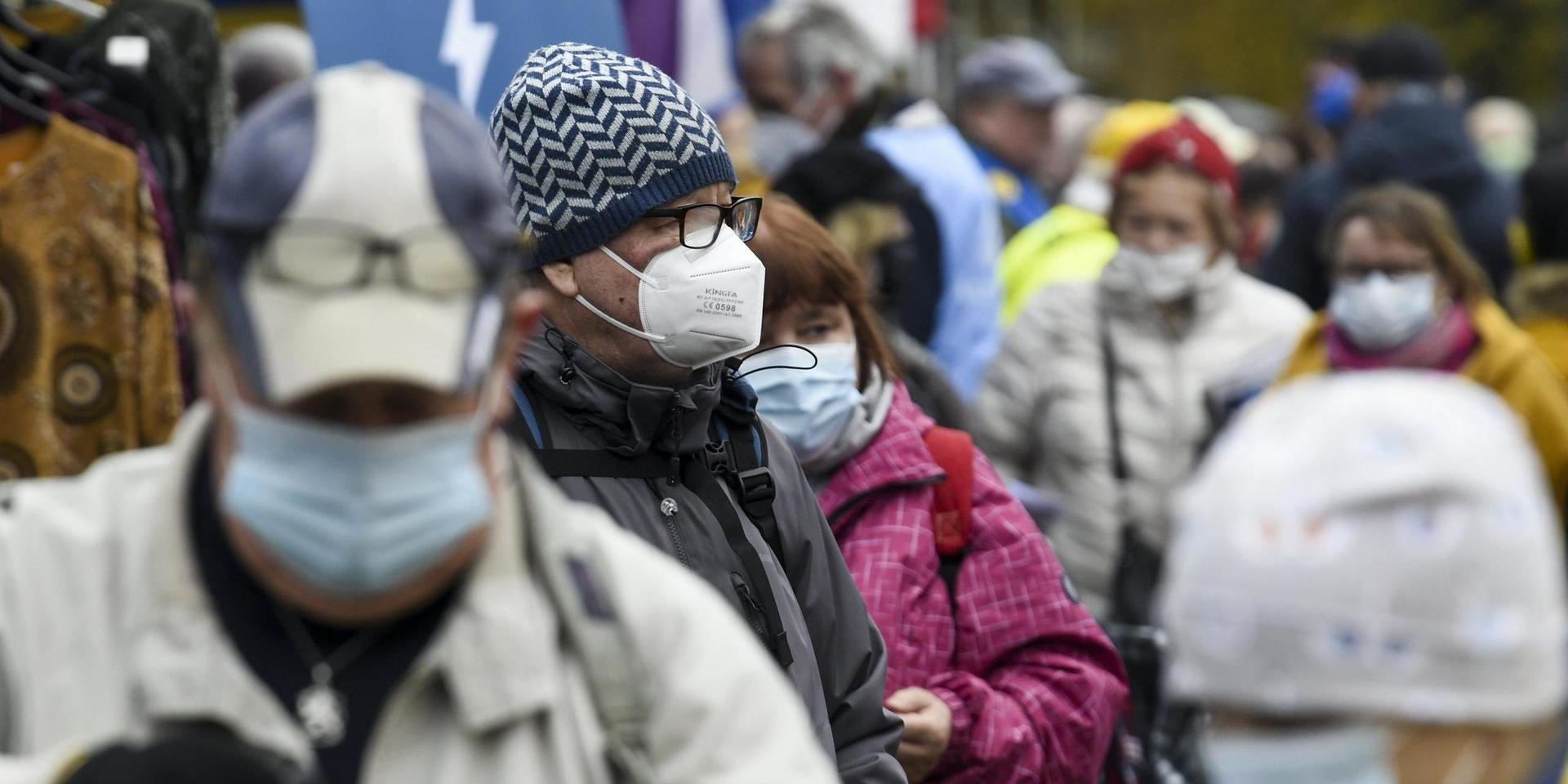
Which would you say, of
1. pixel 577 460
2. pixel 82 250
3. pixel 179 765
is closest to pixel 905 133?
pixel 82 250

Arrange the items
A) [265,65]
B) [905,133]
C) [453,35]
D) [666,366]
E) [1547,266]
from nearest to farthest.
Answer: [666,366], [453,35], [1547,266], [265,65], [905,133]

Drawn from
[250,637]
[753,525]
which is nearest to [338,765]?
[250,637]

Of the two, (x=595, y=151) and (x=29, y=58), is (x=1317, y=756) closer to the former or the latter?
(x=595, y=151)

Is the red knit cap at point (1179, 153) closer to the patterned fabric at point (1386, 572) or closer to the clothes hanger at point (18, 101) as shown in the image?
the clothes hanger at point (18, 101)

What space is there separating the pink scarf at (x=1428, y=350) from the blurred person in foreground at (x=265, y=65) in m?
3.62

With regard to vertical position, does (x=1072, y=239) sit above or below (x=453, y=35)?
below

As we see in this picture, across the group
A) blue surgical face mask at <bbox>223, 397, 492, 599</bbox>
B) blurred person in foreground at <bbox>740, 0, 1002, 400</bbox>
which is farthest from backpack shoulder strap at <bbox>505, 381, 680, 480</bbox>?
blurred person in foreground at <bbox>740, 0, 1002, 400</bbox>

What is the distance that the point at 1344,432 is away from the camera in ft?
7.10

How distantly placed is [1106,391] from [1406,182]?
11.6 feet

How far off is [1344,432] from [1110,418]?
422 cm

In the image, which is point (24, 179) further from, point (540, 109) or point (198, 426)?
point (198, 426)

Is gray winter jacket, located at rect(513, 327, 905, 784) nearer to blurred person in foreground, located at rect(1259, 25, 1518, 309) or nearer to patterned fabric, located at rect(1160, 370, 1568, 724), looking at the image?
patterned fabric, located at rect(1160, 370, 1568, 724)

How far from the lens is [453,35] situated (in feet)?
15.3

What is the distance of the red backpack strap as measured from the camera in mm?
4117
